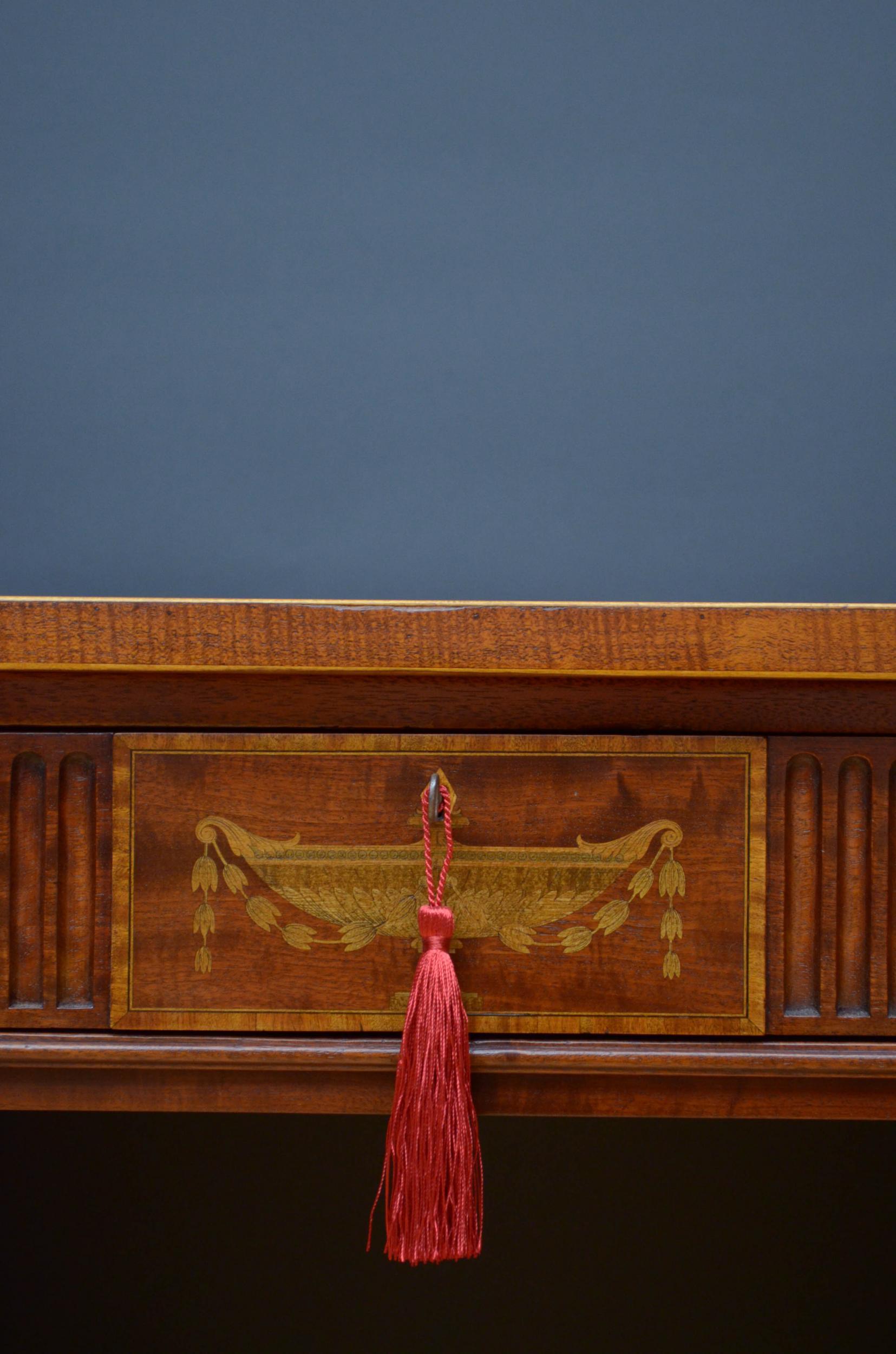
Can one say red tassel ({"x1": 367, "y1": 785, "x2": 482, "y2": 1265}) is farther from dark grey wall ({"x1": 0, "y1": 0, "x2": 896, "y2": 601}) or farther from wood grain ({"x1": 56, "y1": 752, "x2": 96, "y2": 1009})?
dark grey wall ({"x1": 0, "y1": 0, "x2": 896, "y2": 601})

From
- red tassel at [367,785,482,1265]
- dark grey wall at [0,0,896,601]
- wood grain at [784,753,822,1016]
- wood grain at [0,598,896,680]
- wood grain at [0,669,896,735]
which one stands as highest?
dark grey wall at [0,0,896,601]

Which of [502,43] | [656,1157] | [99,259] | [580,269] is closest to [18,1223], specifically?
[656,1157]

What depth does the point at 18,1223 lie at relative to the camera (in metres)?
0.74

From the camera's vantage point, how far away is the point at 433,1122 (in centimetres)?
37

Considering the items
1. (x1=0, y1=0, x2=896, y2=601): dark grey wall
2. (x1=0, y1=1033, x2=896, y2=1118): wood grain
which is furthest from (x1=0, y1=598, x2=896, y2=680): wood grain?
(x1=0, y1=0, x2=896, y2=601): dark grey wall

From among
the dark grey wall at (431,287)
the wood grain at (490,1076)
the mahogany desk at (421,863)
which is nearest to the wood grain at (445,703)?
the mahogany desk at (421,863)

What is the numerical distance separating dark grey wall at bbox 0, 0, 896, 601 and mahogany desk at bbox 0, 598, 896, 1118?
35cm

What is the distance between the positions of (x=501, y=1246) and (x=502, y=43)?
93 centimetres

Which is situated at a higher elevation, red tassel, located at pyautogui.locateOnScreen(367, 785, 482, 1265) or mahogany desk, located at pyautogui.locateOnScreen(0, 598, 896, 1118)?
mahogany desk, located at pyautogui.locateOnScreen(0, 598, 896, 1118)

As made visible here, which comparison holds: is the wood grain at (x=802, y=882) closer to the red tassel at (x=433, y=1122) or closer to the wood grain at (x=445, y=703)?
the wood grain at (x=445, y=703)

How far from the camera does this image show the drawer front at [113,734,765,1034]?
38 centimetres

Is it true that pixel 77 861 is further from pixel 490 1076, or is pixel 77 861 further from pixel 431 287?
pixel 431 287

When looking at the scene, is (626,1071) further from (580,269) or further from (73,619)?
(580,269)

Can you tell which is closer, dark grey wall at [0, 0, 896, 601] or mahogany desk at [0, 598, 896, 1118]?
mahogany desk at [0, 598, 896, 1118]
